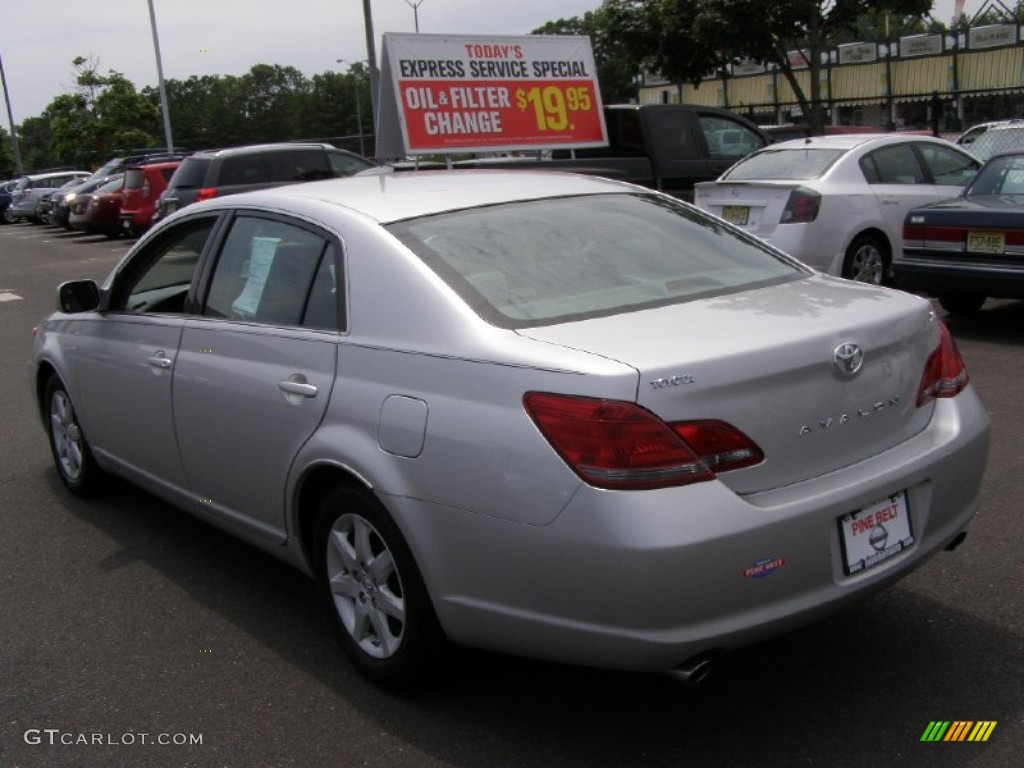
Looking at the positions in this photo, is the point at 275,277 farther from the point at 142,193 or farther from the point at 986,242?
the point at 142,193

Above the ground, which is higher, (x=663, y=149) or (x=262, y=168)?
(x=262, y=168)

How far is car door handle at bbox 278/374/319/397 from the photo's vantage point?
3684 millimetres

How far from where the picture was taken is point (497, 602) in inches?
122

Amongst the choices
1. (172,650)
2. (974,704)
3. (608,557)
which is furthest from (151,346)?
(974,704)

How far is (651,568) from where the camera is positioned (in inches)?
111

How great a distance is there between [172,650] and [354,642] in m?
0.77

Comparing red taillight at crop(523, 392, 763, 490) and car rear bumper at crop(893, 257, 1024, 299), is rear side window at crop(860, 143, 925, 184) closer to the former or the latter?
car rear bumper at crop(893, 257, 1024, 299)

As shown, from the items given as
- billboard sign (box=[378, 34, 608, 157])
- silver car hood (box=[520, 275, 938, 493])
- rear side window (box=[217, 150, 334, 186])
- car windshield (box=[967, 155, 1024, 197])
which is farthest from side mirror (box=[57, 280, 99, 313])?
rear side window (box=[217, 150, 334, 186])

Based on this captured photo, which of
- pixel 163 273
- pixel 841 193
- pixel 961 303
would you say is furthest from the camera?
pixel 841 193

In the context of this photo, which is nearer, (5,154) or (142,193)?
(142,193)

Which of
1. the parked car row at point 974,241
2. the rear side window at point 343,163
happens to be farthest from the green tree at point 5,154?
the parked car row at point 974,241

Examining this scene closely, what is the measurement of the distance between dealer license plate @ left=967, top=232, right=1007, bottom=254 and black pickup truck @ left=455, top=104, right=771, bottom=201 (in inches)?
183

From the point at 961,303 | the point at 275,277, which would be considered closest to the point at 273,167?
the point at 961,303

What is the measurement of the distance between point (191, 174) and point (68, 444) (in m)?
12.7
